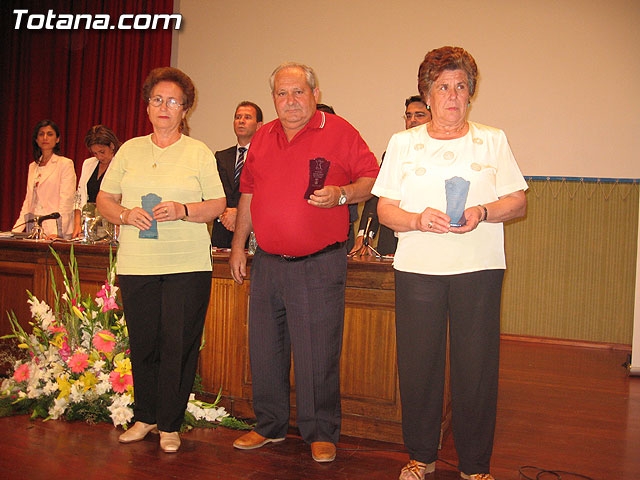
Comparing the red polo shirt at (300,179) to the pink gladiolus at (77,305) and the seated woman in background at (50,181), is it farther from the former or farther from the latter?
the seated woman in background at (50,181)

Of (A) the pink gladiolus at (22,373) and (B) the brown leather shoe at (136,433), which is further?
(A) the pink gladiolus at (22,373)

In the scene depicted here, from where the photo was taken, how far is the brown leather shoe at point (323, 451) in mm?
2602

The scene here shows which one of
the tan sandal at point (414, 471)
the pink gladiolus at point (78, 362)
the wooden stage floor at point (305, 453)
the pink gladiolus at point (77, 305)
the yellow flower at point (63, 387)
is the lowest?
the wooden stage floor at point (305, 453)

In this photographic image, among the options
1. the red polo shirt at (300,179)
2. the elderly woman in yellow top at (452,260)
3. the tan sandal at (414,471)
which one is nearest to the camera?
the elderly woman in yellow top at (452,260)

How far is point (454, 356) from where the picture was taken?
90.2 inches

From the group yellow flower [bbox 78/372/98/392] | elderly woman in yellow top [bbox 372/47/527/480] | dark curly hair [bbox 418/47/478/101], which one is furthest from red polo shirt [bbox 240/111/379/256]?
yellow flower [bbox 78/372/98/392]

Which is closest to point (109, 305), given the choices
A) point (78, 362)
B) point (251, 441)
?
point (78, 362)

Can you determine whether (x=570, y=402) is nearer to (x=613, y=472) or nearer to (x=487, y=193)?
(x=613, y=472)

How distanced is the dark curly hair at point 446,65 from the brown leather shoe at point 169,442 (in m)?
1.76

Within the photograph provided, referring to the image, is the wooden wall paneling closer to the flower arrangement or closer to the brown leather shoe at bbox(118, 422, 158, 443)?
the flower arrangement

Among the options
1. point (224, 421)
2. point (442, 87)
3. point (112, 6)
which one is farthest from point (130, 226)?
point (112, 6)

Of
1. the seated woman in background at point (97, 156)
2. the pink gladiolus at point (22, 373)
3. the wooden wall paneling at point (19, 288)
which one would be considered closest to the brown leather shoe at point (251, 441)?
the pink gladiolus at point (22, 373)

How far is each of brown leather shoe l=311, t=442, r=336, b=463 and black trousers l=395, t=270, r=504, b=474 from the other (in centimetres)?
39

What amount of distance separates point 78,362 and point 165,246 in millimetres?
1042
